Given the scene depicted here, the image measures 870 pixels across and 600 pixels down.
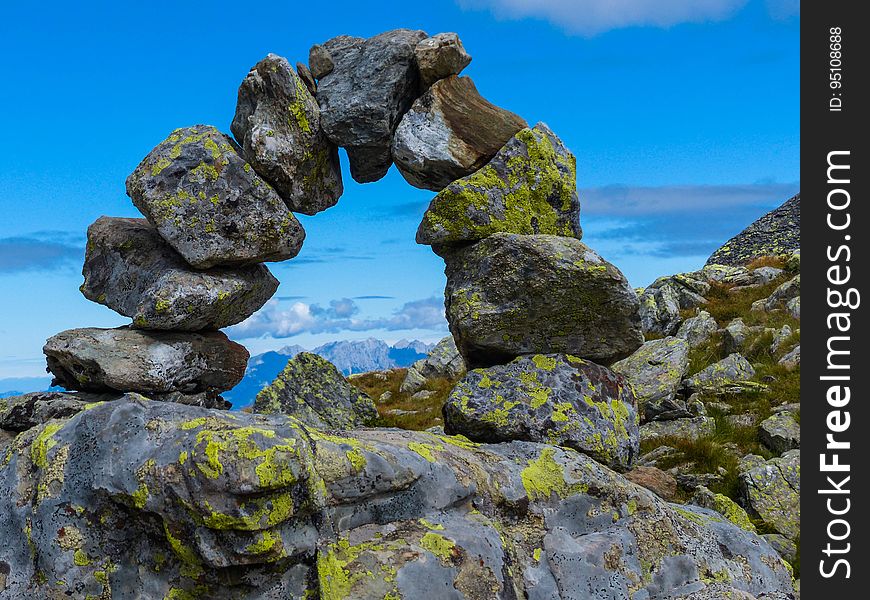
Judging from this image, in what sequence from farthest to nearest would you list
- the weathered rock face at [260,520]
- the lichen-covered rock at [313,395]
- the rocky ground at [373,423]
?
the lichen-covered rock at [313,395] → the rocky ground at [373,423] → the weathered rock face at [260,520]

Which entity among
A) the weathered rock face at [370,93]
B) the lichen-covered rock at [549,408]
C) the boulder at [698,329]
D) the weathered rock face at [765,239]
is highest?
the weathered rock face at [765,239]

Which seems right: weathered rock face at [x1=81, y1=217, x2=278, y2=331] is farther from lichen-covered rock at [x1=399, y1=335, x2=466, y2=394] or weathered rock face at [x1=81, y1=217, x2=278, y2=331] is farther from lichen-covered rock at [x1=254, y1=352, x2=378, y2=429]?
lichen-covered rock at [x1=399, y1=335, x2=466, y2=394]

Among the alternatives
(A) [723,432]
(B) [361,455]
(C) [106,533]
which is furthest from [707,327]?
(C) [106,533]

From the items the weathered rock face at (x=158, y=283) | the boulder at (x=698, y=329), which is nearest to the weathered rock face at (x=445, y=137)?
the weathered rock face at (x=158, y=283)

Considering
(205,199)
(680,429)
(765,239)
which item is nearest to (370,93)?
(205,199)

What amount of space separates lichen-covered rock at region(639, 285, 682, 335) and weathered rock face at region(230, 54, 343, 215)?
20.2m

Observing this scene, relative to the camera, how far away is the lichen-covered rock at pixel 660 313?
1219 inches

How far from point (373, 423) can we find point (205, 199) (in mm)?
6351

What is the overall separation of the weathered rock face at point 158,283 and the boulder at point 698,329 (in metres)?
18.8

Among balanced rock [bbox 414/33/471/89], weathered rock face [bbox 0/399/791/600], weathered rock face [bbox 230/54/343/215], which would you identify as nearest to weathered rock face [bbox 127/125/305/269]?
weathered rock face [bbox 230/54/343/215]

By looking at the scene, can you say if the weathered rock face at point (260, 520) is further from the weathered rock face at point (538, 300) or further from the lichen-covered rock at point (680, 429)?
the lichen-covered rock at point (680, 429)

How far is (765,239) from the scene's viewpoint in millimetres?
56781

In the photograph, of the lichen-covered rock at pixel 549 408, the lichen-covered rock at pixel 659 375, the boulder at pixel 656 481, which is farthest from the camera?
the lichen-covered rock at pixel 659 375

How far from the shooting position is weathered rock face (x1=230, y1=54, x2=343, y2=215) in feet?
41.8
